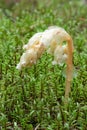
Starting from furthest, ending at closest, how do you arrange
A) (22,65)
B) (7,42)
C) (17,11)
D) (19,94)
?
1. (17,11)
2. (7,42)
3. (19,94)
4. (22,65)

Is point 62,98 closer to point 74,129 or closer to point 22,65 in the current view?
point 74,129

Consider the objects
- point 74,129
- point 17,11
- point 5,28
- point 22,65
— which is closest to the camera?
point 22,65

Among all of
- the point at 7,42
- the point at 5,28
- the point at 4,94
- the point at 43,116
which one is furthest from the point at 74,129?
the point at 5,28

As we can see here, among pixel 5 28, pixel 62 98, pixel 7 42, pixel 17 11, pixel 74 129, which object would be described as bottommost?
pixel 74 129

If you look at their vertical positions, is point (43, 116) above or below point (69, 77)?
below

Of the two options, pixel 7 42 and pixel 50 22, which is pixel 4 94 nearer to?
pixel 7 42

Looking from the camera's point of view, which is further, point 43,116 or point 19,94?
point 19,94

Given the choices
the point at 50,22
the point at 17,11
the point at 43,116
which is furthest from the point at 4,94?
the point at 17,11
